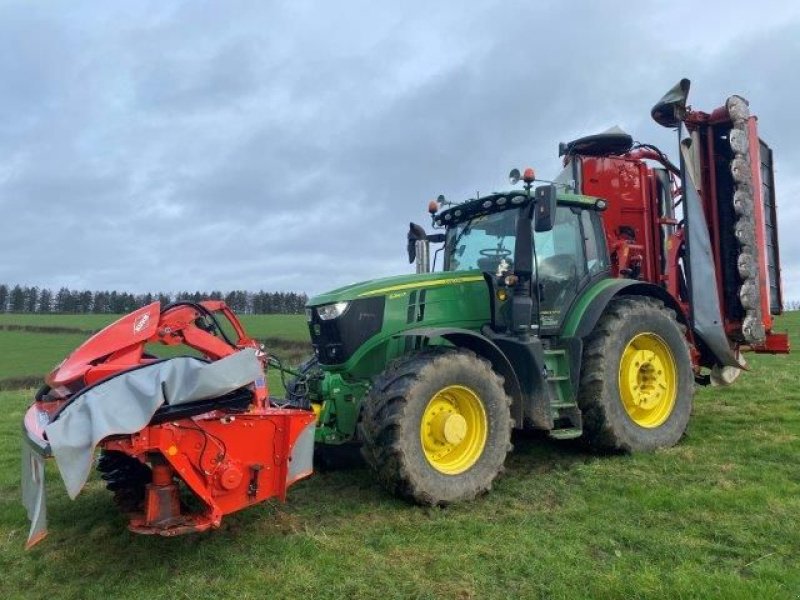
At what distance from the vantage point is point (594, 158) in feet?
27.7

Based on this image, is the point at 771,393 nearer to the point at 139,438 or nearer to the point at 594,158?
the point at 594,158

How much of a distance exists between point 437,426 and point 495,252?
2.11m

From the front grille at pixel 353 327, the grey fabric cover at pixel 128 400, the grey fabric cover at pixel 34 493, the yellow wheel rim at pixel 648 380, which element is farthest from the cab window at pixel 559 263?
the grey fabric cover at pixel 34 493

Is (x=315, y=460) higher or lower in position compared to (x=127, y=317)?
lower

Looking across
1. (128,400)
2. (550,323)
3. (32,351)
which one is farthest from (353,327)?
(32,351)

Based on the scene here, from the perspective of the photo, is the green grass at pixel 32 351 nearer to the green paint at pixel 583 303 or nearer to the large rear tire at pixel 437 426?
the green paint at pixel 583 303

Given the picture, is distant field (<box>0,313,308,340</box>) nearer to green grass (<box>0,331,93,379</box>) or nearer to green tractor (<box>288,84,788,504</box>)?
green grass (<box>0,331,93,379</box>)

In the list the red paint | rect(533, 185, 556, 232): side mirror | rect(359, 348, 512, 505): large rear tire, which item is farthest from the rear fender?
the red paint

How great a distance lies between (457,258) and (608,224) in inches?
88.6

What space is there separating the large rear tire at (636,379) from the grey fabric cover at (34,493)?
457cm

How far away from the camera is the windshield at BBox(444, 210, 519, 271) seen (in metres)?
6.76

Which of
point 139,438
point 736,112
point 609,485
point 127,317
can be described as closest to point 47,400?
point 127,317

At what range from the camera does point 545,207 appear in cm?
596

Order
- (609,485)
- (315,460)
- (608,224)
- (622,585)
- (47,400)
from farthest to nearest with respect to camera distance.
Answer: (608,224) < (315,460) < (609,485) < (47,400) < (622,585)
